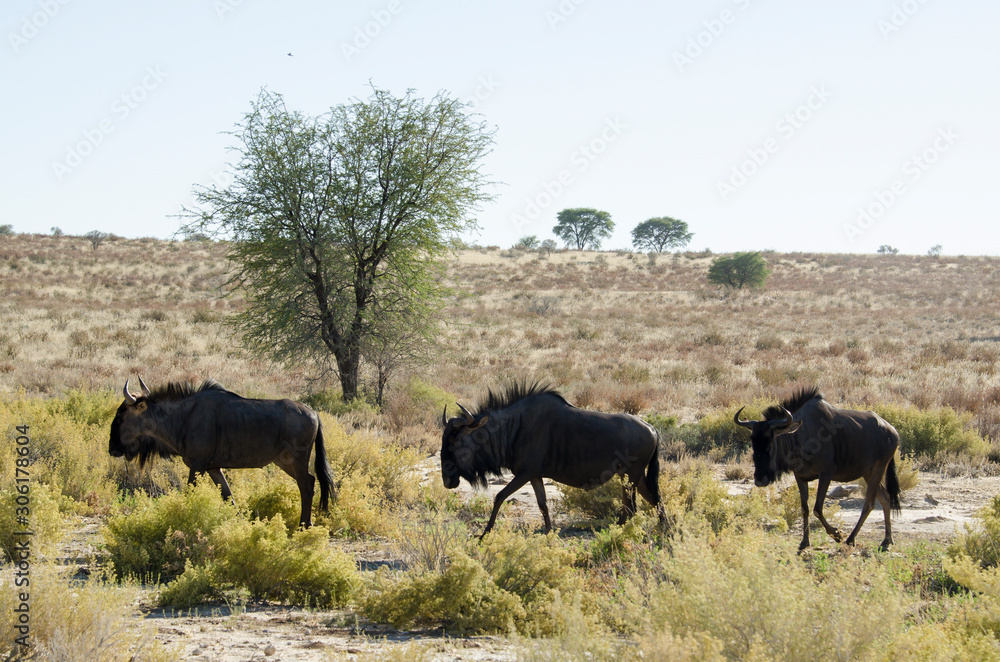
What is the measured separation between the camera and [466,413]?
7906mm

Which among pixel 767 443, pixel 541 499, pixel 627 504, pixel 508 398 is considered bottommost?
pixel 627 504

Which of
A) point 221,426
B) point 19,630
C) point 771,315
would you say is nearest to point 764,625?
point 19,630

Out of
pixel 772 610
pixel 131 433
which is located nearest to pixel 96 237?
pixel 131 433

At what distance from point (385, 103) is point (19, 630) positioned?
1371 cm

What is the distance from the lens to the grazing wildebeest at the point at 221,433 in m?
8.00

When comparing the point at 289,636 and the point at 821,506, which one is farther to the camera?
the point at 821,506

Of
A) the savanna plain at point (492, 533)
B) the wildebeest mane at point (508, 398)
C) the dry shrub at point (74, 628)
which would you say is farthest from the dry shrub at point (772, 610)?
the wildebeest mane at point (508, 398)

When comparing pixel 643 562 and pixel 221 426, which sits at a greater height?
pixel 221 426

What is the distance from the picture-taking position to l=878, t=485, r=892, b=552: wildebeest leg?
8.14 metres

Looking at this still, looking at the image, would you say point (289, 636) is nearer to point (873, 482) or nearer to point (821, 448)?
point (821, 448)

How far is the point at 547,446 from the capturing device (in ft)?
26.0

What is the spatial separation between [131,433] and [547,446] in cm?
455

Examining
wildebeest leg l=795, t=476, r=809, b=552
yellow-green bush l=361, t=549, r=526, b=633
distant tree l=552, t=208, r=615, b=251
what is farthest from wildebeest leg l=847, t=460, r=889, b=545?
distant tree l=552, t=208, r=615, b=251

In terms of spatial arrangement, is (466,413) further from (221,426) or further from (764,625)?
(764,625)
